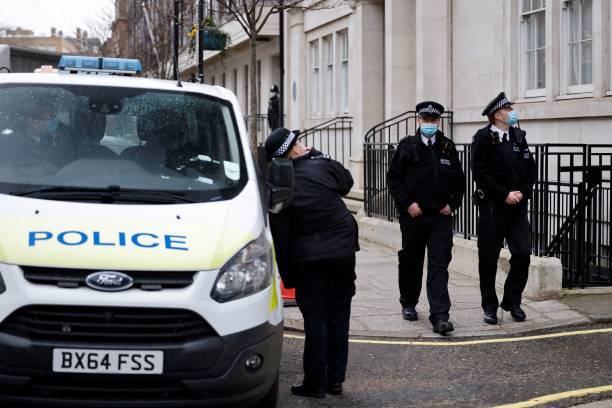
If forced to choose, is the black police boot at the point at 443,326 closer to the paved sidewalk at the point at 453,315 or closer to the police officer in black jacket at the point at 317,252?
the paved sidewalk at the point at 453,315

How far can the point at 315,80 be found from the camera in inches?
1012

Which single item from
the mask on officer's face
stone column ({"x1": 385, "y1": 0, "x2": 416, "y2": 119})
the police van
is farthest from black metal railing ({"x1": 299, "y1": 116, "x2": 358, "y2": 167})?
the police van

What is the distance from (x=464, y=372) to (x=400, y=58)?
12747 mm

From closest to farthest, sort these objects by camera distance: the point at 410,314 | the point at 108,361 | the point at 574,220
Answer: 1. the point at 108,361
2. the point at 410,314
3. the point at 574,220

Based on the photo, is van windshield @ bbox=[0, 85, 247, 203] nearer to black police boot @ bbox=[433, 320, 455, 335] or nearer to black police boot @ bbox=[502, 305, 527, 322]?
black police boot @ bbox=[433, 320, 455, 335]

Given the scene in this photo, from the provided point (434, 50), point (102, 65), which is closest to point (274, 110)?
point (434, 50)

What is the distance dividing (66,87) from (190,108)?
0.78m

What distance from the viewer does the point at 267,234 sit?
5816 millimetres

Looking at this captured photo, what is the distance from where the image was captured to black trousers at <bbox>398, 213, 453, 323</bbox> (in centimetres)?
865

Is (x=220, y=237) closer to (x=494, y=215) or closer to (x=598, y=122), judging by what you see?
(x=494, y=215)

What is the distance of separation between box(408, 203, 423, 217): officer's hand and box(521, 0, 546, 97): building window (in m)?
6.32

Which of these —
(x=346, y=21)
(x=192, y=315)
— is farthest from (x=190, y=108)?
(x=346, y=21)

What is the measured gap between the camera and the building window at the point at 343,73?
23297mm

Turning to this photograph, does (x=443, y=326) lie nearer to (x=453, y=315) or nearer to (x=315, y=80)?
(x=453, y=315)
